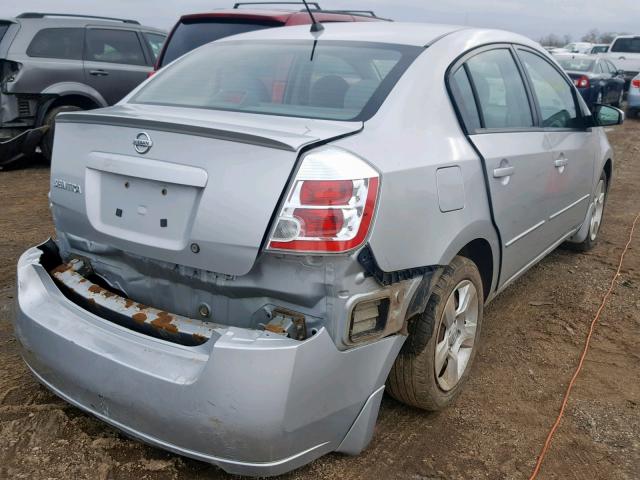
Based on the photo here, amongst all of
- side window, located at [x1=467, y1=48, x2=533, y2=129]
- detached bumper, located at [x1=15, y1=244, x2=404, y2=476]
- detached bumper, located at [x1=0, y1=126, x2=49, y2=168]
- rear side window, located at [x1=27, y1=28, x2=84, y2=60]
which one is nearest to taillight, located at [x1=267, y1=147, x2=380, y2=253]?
detached bumper, located at [x1=15, y1=244, x2=404, y2=476]

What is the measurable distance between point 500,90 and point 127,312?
2.16 m

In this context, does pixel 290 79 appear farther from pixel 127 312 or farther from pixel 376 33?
pixel 127 312

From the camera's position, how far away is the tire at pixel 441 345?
8.21ft

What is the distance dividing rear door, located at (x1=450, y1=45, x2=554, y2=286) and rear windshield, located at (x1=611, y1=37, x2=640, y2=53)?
1953cm

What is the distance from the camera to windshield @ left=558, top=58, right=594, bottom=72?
15429mm

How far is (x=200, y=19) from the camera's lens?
5766 mm

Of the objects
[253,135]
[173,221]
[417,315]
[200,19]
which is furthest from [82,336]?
[200,19]

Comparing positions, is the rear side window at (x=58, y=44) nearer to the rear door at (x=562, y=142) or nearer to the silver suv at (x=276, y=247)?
the silver suv at (x=276, y=247)

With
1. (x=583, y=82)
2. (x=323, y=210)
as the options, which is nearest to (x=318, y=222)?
(x=323, y=210)

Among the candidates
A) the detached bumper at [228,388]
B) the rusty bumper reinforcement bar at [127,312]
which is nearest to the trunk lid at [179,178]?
the rusty bumper reinforcement bar at [127,312]

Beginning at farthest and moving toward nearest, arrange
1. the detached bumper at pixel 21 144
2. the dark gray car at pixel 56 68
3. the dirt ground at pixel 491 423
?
the dark gray car at pixel 56 68
the detached bumper at pixel 21 144
the dirt ground at pixel 491 423

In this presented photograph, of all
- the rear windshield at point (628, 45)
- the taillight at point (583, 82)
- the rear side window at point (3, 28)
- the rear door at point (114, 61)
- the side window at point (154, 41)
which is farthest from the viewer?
the rear windshield at point (628, 45)

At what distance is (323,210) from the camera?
2004 millimetres

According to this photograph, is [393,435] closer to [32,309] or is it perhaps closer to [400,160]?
[400,160]
